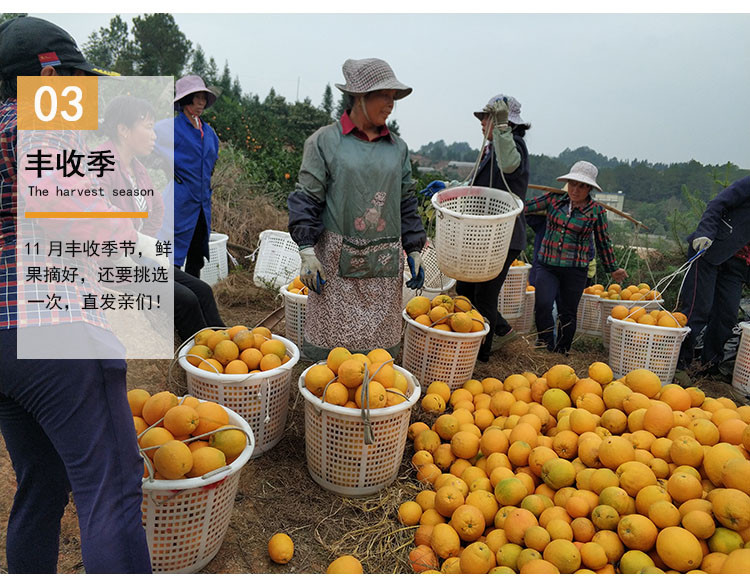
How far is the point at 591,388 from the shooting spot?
294 centimetres

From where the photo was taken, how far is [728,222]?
15.0 ft

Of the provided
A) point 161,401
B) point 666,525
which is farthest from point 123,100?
point 666,525

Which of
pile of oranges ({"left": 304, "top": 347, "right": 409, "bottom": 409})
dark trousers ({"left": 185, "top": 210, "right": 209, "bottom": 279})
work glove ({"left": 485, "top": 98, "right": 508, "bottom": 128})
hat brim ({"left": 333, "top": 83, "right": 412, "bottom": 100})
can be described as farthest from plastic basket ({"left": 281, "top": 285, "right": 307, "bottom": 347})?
work glove ({"left": 485, "top": 98, "right": 508, "bottom": 128})

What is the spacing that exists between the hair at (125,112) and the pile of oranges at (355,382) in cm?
193

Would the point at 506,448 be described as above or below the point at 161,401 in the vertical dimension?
below


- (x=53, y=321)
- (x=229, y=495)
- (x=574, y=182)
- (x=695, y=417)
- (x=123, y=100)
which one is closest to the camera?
(x=53, y=321)

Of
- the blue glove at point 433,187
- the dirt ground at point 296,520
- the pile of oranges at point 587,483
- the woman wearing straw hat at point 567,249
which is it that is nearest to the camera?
the pile of oranges at point 587,483

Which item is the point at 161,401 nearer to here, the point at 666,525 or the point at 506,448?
the point at 506,448

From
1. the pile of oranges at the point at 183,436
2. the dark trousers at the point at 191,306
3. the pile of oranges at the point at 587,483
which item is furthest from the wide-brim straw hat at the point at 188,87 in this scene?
the pile of oranges at the point at 587,483

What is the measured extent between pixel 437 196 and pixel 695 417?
2008 millimetres

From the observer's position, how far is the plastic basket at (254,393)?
271cm

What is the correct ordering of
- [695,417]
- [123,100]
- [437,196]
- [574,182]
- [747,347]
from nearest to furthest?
[695,417], [123,100], [437,196], [747,347], [574,182]

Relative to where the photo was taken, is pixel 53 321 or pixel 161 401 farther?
pixel 161 401

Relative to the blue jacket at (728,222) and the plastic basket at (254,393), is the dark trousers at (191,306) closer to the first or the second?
the plastic basket at (254,393)
